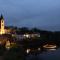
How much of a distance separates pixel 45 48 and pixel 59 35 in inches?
484

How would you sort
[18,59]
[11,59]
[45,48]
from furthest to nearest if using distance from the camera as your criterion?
[45,48] → [18,59] → [11,59]

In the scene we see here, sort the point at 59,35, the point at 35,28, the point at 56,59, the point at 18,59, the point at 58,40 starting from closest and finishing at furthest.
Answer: the point at 18,59 → the point at 56,59 → the point at 58,40 → the point at 59,35 → the point at 35,28

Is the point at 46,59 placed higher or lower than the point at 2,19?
lower

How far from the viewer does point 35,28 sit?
5681cm

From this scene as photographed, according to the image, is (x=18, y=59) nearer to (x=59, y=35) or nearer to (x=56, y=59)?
(x=56, y=59)

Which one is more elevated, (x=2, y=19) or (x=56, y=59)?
(x=2, y=19)

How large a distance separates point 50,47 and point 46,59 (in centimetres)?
1393

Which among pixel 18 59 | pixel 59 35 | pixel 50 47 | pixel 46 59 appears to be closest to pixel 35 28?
pixel 59 35

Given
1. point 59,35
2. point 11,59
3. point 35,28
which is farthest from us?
point 35,28

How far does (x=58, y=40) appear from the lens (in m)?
38.7

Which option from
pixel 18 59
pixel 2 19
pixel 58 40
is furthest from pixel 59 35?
pixel 18 59

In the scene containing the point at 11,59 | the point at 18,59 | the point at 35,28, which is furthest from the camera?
the point at 35,28

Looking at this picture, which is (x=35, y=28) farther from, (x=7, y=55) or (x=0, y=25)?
(x=7, y=55)

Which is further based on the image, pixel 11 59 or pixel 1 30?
pixel 1 30
